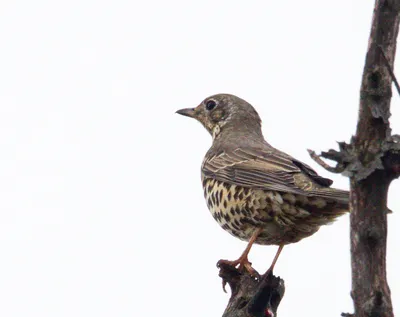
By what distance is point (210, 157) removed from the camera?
11.0m

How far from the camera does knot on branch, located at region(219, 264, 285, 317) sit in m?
6.67


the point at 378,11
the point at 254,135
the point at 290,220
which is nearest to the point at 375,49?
the point at 378,11

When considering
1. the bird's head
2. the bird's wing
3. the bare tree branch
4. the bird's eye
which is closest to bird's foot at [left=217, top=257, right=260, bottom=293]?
the bird's wing

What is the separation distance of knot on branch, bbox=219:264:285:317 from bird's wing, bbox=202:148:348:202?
4.53ft

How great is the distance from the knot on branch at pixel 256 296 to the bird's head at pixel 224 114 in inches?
198

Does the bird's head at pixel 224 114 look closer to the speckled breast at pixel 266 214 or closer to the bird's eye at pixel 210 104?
the bird's eye at pixel 210 104

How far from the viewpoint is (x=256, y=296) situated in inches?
265

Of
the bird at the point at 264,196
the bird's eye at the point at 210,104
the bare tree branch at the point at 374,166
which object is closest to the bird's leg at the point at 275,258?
the bird at the point at 264,196

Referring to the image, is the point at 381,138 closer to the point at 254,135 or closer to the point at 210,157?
the point at 210,157

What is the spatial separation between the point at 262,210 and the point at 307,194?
29.6 inches

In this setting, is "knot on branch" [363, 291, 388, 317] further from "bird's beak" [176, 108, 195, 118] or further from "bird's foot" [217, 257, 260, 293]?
"bird's beak" [176, 108, 195, 118]

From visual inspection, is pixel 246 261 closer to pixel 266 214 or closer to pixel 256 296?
pixel 266 214

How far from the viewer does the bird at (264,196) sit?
8.41 m

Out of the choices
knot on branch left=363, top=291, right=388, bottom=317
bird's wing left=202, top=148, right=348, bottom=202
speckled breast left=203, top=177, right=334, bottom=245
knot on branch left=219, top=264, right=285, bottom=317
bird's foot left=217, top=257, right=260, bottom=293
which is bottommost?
knot on branch left=363, top=291, right=388, bottom=317
